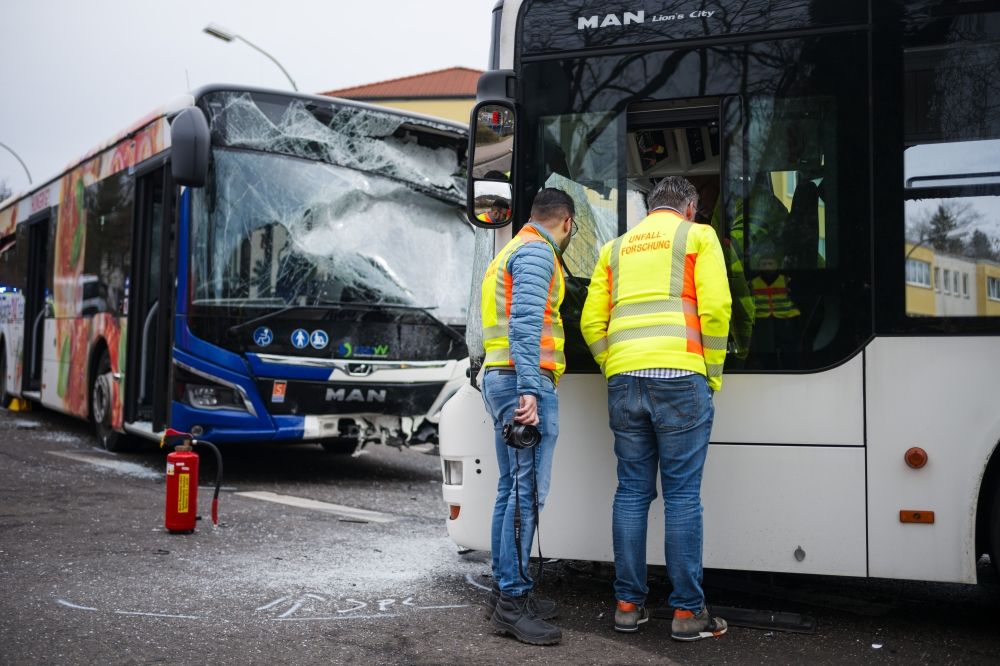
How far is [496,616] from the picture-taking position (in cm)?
484

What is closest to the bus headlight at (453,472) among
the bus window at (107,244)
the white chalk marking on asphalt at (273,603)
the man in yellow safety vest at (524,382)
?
the man in yellow safety vest at (524,382)

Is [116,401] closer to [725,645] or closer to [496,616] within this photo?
[496,616]

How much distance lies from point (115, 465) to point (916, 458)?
7892mm

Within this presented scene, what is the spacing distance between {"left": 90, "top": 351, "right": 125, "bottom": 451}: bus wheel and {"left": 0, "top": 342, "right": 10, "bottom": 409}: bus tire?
5947 mm

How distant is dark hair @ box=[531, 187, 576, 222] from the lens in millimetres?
4910

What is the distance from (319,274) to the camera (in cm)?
913

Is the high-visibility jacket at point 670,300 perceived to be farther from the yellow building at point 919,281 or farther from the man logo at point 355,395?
the man logo at point 355,395

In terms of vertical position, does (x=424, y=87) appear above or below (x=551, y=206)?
above

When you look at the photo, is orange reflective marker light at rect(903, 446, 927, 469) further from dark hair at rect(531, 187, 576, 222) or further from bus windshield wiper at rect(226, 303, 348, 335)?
bus windshield wiper at rect(226, 303, 348, 335)

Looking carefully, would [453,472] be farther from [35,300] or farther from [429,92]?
[429,92]

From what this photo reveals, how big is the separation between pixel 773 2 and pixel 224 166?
17.6 ft

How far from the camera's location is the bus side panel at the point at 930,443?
4.51 meters

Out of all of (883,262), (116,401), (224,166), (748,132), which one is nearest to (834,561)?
(883,262)

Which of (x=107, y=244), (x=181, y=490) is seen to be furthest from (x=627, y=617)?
(x=107, y=244)
